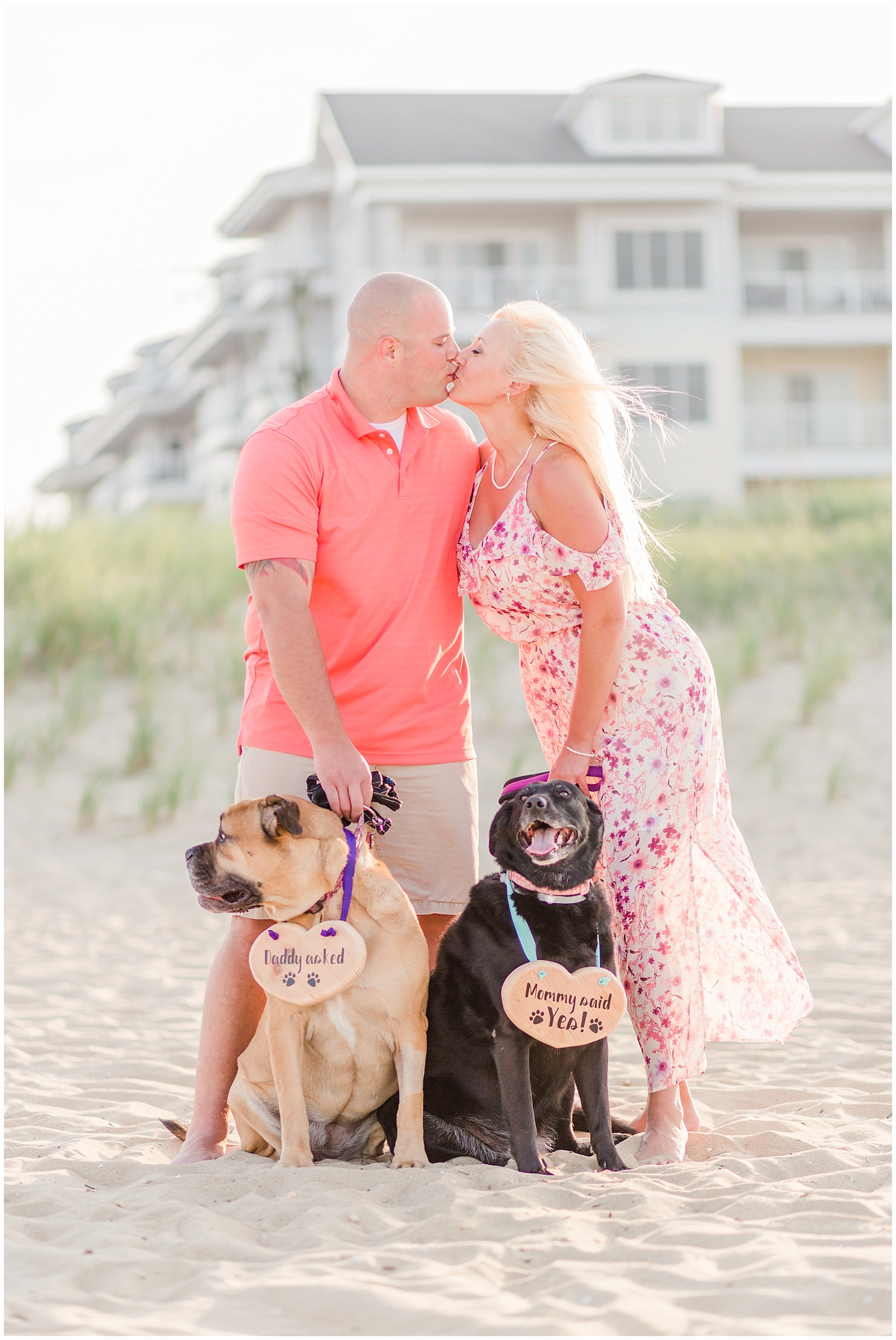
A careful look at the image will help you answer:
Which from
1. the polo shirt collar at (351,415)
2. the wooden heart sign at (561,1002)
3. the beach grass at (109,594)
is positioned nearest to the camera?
the wooden heart sign at (561,1002)

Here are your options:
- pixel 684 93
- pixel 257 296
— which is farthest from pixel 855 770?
pixel 257 296

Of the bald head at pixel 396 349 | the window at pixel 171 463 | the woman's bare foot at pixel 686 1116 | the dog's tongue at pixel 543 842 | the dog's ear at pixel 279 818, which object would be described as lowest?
the woman's bare foot at pixel 686 1116

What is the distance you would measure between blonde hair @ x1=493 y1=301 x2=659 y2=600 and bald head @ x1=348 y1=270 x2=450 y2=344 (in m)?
0.23

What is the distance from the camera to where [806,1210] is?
9.60 ft

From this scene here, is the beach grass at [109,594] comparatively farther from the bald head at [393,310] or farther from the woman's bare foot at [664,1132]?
the woman's bare foot at [664,1132]

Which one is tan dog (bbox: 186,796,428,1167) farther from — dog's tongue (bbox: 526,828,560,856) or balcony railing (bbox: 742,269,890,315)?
balcony railing (bbox: 742,269,890,315)

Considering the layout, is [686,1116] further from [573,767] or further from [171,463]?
[171,463]

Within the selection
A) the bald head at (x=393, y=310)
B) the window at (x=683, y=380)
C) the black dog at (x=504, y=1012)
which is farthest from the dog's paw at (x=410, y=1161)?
Answer: the window at (x=683, y=380)

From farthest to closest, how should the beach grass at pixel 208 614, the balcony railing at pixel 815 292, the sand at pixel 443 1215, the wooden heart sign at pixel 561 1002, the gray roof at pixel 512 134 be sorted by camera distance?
the balcony railing at pixel 815 292
the gray roof at pixel 512 134
the beach grass at pixel 208 614
the wooden heart sign at pixel 561 1002
the sand at pixel 443 1215

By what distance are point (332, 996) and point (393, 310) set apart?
188 centimetres

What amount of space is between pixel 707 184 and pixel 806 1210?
2749 cm

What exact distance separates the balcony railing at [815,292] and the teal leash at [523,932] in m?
27.8

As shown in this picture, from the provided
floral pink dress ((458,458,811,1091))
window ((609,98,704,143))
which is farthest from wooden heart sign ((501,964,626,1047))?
window ((609,98,704,143))

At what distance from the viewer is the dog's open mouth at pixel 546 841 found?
10.7 feet
